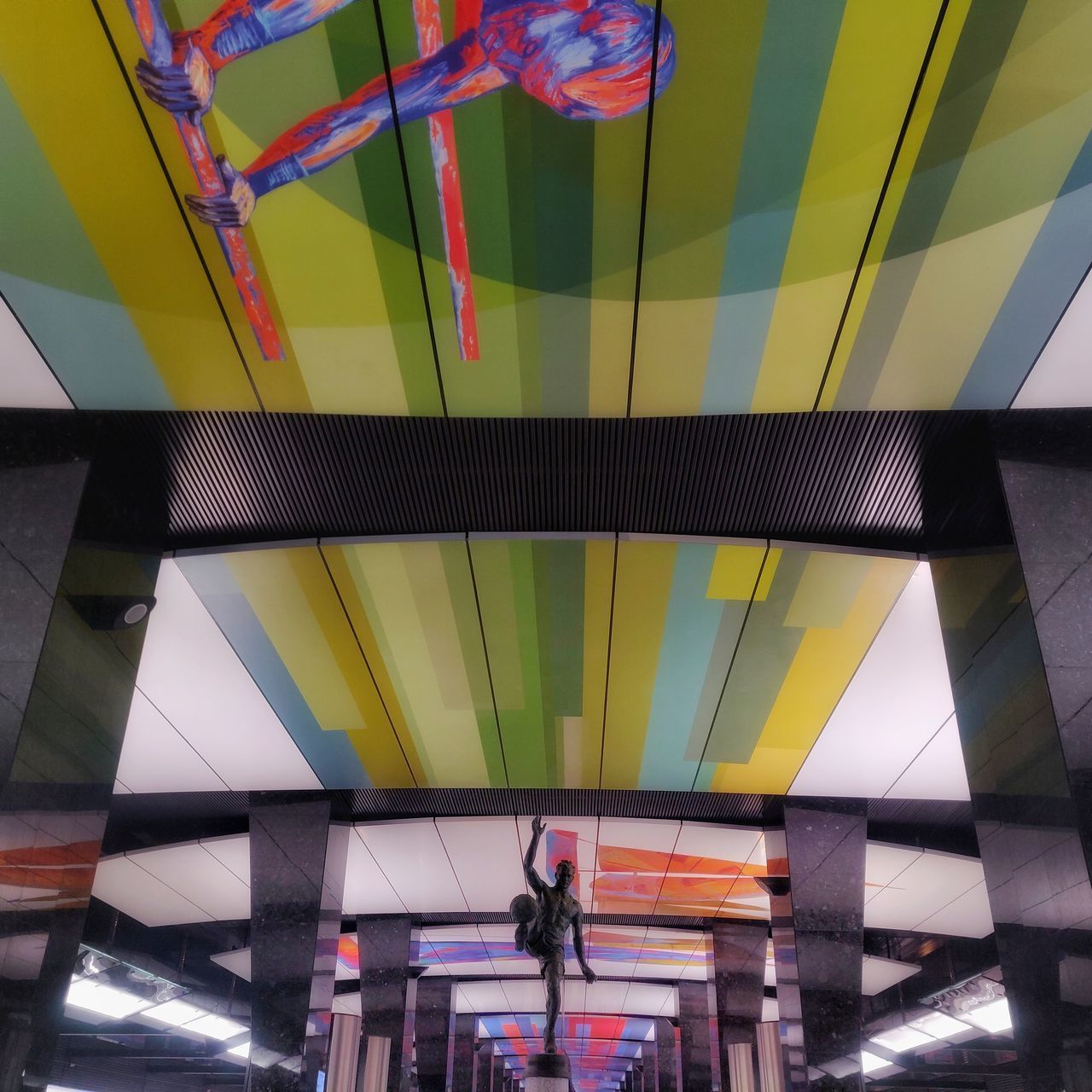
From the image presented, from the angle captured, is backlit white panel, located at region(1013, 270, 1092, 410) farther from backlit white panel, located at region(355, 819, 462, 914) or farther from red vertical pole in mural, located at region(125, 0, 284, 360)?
backlit white panel, located at region(355, 819, 462, 914)

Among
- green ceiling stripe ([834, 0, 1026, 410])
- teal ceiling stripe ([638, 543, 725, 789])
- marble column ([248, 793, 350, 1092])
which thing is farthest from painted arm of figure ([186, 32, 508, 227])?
marble column ([248, 793, 350, 1092])

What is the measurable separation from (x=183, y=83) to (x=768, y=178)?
2622mm

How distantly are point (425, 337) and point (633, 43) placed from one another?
5.97 ft

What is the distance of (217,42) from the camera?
11.9 ft

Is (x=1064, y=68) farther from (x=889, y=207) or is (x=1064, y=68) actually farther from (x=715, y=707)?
(x=715, y=707)

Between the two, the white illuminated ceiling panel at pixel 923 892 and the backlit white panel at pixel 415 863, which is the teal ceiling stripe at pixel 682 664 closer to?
the backlit white panel at pixel 415 863

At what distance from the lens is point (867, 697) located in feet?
27.0

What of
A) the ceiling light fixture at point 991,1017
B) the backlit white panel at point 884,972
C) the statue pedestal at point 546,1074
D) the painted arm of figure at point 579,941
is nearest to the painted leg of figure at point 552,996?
the painted arm of figure at point 579,941

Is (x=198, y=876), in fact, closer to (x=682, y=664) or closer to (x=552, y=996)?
(x=552, y=996)

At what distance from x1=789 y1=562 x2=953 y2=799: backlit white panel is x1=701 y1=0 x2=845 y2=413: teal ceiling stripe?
109 inches

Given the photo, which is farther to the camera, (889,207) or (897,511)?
(897,511)

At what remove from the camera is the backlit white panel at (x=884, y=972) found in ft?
56.5

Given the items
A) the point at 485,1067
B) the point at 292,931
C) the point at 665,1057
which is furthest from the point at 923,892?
the point at 485,1067

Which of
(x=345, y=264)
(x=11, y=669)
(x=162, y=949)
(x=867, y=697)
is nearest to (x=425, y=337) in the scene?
(x=345, y=264)
